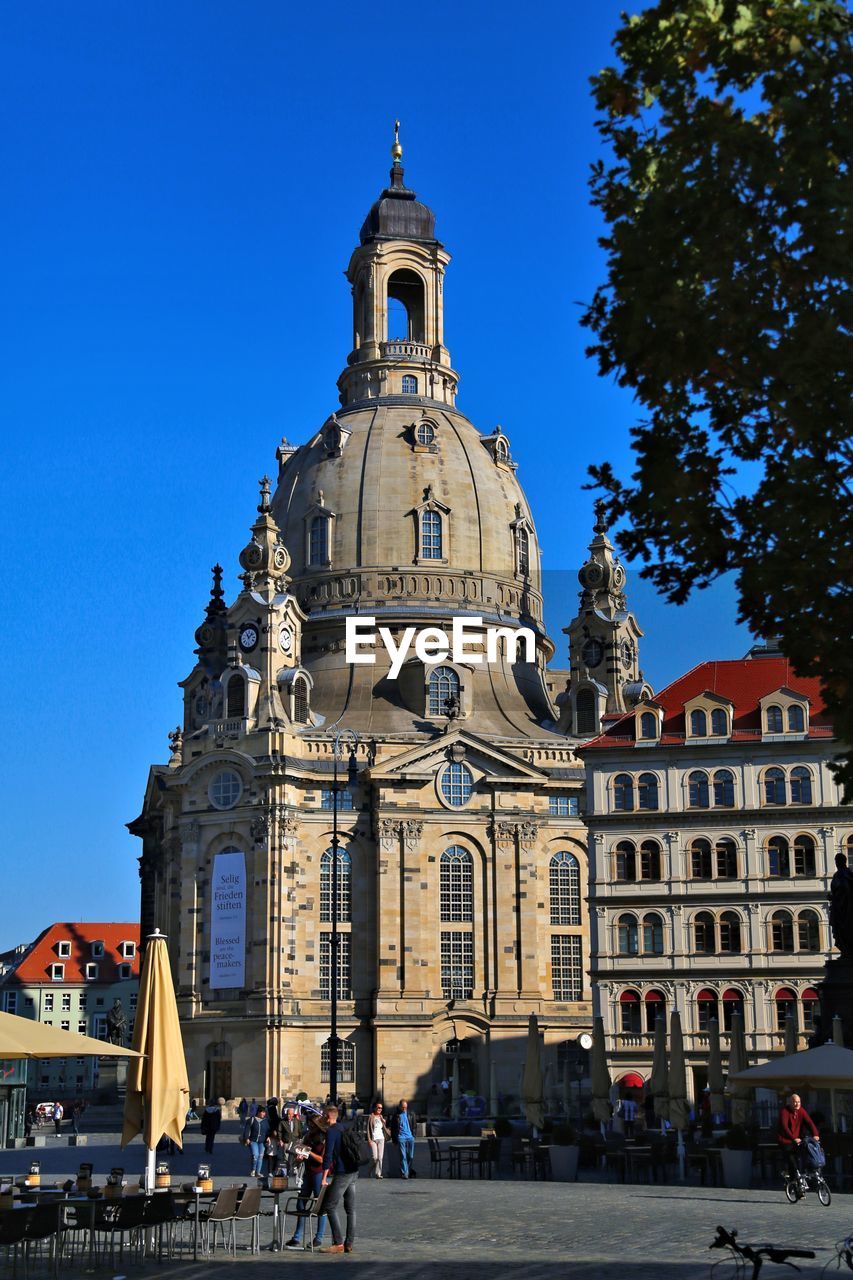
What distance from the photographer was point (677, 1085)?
140 ft

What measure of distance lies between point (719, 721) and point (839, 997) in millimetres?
31356

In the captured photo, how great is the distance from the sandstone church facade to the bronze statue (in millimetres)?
48819

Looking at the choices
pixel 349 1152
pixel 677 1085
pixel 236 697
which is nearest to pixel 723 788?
pixel 677 1085

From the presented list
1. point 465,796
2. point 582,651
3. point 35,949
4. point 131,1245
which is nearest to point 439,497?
point 582,651

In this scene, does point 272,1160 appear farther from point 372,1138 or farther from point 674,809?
point 674,809

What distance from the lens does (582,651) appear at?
97.9 m

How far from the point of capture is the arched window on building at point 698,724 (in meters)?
68.7

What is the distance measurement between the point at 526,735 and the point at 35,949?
56.4 metres

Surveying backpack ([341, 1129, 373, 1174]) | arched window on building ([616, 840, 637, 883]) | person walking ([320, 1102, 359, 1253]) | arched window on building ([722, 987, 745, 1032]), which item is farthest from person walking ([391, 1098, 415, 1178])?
arched window on building ([616, 840, 637, 883])

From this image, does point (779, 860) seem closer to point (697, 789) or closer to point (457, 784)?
point (697, 789)

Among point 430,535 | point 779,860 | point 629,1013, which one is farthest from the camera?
point 430,535

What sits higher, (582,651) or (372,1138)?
(582,651)

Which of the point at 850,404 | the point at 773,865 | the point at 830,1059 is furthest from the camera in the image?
the point at 773,865

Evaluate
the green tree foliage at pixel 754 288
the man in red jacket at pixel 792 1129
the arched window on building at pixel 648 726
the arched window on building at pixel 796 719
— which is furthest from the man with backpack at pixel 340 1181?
the arched window on building at pixel 648 726
